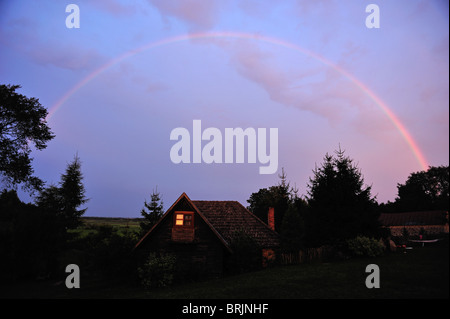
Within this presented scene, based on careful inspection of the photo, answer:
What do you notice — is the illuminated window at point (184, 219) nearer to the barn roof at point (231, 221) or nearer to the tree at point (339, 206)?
the barn roof at point (231, 221)

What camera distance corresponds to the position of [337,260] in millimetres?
23969

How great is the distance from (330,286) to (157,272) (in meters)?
13.7

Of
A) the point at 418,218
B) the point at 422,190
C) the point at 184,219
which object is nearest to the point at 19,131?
the point at 184,219

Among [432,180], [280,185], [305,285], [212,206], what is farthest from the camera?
[432,180]

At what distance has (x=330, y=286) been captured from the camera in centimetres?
1477

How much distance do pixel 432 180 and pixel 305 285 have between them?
8055cm

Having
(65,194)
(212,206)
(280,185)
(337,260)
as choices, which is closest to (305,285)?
(337,260)

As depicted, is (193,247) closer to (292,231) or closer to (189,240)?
(189,240)

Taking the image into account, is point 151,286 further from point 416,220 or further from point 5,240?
point 416,220

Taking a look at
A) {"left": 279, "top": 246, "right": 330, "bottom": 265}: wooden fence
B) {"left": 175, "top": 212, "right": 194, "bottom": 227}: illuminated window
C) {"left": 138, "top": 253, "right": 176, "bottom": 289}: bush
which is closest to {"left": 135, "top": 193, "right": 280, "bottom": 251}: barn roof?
{"left": 175, "top": 212, "right": 194, "bottom": 227}: illuminated window

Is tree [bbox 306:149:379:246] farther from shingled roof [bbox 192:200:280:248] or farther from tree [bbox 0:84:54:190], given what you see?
tree [bbox 0:84:54:190]

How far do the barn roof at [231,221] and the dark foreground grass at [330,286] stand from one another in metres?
6.76

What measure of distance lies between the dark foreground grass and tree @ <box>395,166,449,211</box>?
182 ft

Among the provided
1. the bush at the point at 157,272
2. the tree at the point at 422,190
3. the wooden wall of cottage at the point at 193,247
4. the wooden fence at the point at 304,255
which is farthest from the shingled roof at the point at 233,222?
the tree at the point at 422,190
